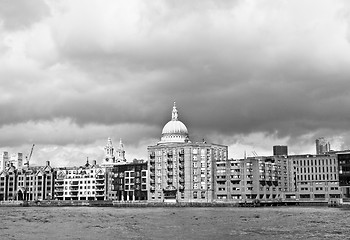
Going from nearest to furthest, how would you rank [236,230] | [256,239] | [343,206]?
[256,239] → [236,230] → [343,206]

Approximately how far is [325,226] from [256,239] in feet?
84.8

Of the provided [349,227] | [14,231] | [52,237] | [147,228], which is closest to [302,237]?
[349,227]

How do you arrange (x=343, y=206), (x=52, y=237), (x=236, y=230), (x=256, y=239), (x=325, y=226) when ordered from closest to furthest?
(x=256, y=239)
(x=52, y=237)
(x=236, y=230)
(x=325, y=226)
(x=343, y=206)

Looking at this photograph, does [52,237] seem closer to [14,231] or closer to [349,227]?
[14,231]

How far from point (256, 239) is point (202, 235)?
9.14 m

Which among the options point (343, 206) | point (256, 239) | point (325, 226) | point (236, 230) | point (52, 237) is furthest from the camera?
point (343, 206)

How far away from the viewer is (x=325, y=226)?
98938 mm

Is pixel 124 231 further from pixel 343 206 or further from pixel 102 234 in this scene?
pixel 343 206

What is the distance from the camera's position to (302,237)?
80.1 m

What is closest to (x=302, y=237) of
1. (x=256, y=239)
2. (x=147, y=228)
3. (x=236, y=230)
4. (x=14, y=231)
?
(x=256, y=239)

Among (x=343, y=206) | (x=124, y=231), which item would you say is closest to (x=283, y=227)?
(x=124, y=231)

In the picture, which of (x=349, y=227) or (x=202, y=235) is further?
(x=349, y=227)

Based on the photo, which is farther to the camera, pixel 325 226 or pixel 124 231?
pixel 325 226

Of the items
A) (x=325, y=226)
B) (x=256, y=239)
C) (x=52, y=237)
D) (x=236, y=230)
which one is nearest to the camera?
(x=256, y=239)
